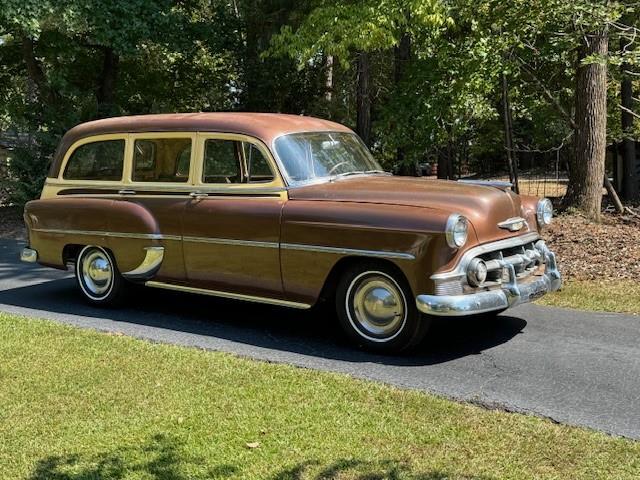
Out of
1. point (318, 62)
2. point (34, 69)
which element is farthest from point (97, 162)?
point (318, 62)

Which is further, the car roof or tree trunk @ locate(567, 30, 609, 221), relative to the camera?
tree trunk @ locate(567, 30, 609, 221)

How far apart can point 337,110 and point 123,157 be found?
12.5m

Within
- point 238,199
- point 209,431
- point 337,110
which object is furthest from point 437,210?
point 337,110

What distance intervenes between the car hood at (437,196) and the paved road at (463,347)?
963 mm

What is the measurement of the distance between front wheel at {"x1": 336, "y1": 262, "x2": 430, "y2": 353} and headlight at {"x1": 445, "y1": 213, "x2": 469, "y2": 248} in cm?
53

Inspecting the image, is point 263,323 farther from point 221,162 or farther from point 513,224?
point 513,224

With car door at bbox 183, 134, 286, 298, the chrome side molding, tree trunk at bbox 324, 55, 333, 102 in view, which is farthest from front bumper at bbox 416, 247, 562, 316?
tree trunk at bbox 324, 55, 333, 102

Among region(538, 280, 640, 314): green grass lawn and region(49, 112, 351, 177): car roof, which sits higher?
region(49, 112, 351, 177): car roof

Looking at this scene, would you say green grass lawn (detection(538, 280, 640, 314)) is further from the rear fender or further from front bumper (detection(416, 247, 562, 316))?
the rear fender

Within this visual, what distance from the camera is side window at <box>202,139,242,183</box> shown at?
631 cm

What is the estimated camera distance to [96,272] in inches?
286

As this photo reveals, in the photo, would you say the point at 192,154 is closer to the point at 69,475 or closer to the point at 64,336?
the point at 64,336

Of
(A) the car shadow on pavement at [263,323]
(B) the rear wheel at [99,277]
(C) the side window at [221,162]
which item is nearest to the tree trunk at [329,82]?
(A) the car shadow on pavement at [263,323]

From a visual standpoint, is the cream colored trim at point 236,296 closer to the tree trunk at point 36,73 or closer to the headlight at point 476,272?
the headlight at point 476,272
